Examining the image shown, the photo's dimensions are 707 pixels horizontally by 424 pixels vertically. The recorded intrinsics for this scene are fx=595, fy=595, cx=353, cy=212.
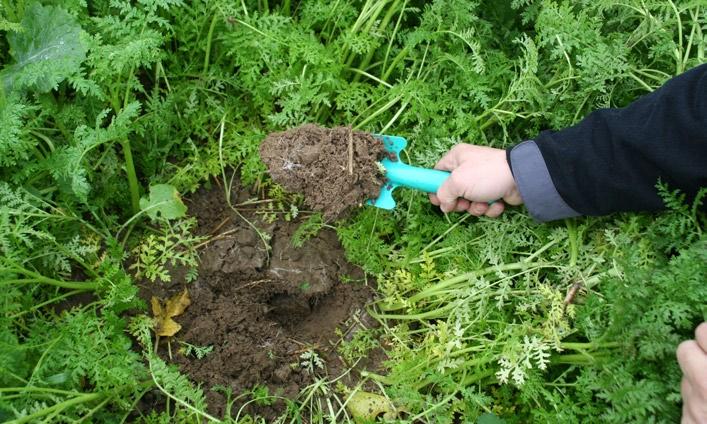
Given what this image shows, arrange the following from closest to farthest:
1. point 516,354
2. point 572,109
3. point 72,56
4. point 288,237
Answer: point 516,354, point 72,56, point 572,109, point 288,237

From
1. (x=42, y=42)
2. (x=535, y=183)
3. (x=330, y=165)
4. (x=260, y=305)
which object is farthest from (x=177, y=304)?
(x=535, y=183)

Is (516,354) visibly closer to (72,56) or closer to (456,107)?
(456,107)

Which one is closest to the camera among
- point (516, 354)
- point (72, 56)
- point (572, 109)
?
point (516, 354)

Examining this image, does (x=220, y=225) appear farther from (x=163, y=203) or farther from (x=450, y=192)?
(x=450, y=192)

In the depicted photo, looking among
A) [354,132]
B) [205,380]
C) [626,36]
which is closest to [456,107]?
[354,132]

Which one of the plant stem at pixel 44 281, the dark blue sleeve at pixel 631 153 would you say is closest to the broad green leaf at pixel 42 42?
the plant stem at pixel 44 281

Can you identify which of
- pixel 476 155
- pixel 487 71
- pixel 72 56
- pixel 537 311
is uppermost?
pixel 72 56

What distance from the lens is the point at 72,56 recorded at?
211 cm

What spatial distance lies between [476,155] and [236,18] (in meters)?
1.09

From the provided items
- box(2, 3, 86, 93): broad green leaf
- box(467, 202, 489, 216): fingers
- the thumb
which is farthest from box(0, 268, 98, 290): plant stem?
box(467, 202, 489, 216): fingers

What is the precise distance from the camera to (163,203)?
235cm

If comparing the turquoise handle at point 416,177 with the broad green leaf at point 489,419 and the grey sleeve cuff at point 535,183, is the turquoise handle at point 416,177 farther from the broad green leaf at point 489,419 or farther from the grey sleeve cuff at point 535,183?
the broad green leaf at point 489,419

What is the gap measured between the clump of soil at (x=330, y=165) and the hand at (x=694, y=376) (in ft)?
3.47

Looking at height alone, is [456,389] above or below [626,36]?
below
